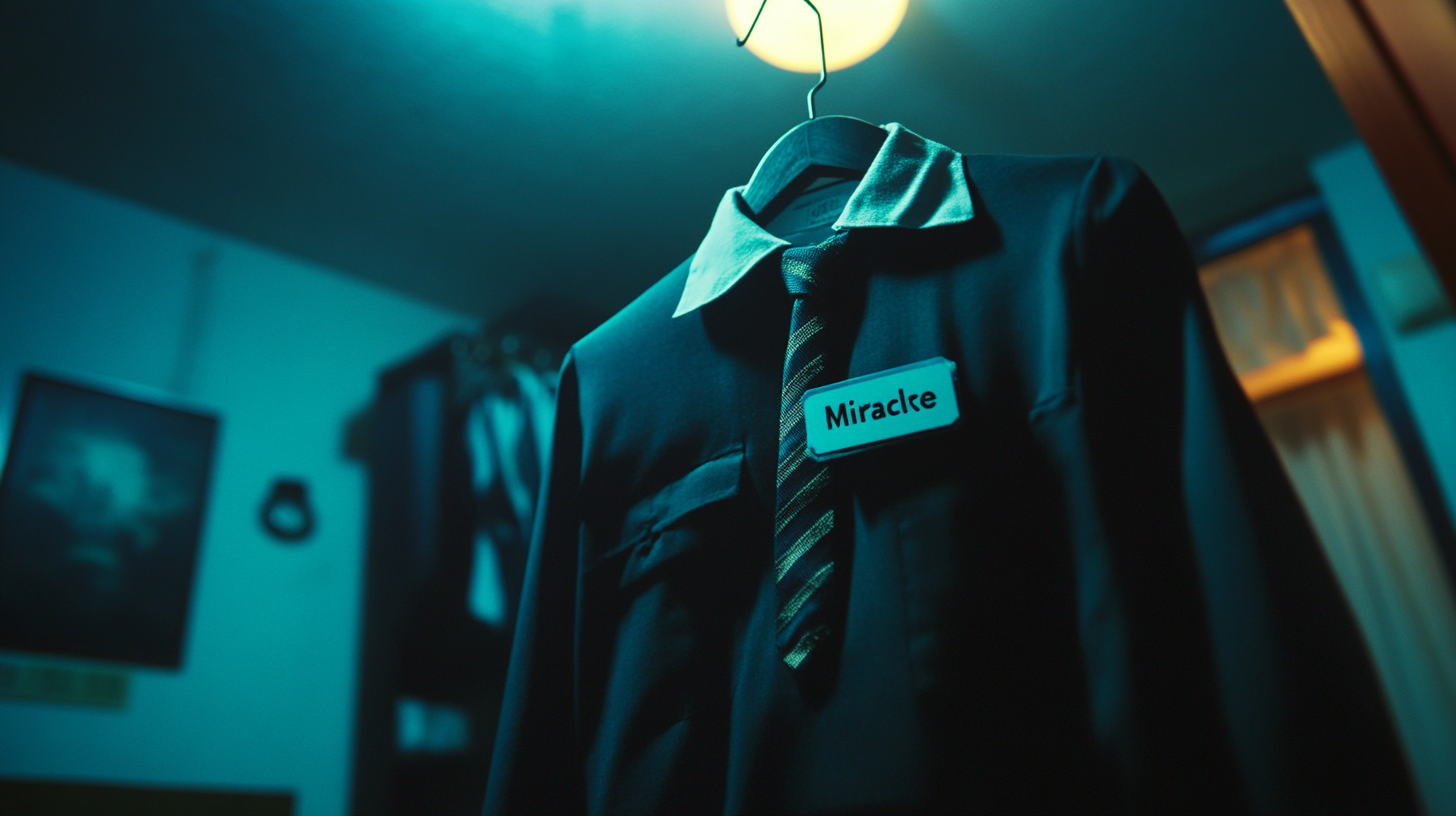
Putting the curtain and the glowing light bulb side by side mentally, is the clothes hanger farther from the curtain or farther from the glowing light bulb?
the curtain

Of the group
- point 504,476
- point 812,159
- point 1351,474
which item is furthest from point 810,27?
point 1351,474

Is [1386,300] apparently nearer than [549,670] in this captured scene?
No

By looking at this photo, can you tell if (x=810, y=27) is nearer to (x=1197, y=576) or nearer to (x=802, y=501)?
(x=802, y=501)

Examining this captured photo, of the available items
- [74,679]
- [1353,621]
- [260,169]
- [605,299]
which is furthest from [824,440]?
[605,299]

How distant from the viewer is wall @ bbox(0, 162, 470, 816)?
5.79ft

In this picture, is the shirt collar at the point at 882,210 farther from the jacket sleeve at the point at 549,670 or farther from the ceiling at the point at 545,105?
the ceiling at the point at 545,105

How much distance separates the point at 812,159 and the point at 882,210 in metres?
0.17

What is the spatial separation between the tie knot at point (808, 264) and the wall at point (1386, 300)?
1711 mm

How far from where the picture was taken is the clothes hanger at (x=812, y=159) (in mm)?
1012

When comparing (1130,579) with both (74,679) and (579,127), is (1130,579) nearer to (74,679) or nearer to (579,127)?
(579,127)

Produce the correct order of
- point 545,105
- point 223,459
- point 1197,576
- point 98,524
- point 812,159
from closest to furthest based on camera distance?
point 1197,576, point 812,159, point 98,524, point 545,105, point 223,459

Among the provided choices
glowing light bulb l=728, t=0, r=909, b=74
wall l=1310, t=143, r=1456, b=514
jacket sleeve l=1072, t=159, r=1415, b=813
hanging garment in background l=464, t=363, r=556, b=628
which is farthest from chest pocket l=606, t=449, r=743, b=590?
wall l=1310, t=143, r=1456, b=514

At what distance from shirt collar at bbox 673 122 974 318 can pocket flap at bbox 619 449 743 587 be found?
18cm

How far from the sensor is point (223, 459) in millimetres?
2051
